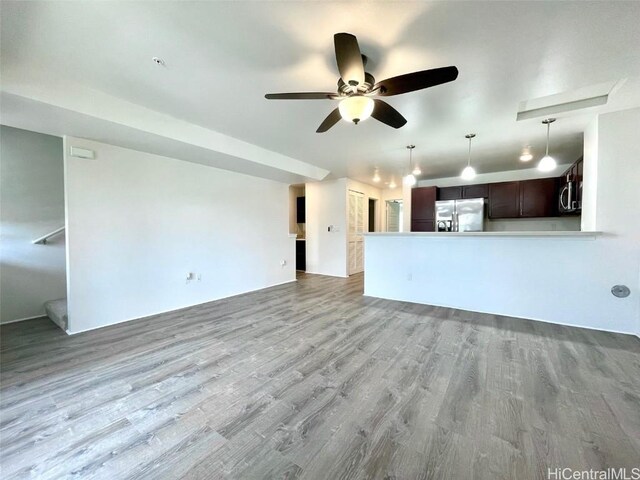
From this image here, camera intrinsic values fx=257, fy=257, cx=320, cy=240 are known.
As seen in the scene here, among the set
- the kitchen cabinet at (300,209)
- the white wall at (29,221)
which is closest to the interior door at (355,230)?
the kitchen cabinet at (300,209)

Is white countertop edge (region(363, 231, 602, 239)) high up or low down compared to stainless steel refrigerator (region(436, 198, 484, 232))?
down

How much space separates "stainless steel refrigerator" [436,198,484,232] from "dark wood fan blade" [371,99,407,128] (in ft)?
13.6

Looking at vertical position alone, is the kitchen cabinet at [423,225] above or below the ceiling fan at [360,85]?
below

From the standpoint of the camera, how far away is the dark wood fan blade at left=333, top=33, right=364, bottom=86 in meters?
1.48

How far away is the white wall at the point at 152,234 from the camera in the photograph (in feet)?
10.2

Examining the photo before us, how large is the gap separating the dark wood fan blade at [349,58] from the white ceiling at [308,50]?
26cm

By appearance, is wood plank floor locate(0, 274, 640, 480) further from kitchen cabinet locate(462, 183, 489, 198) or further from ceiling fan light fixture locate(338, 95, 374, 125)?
kitchen cabinet locate(462, 183, 489, 198)

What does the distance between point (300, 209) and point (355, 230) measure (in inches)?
80.9

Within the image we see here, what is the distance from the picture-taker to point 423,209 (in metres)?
6.34

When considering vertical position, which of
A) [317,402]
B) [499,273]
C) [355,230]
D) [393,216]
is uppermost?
[393,216]

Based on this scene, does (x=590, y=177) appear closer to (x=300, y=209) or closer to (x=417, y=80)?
(x=417, y=80)

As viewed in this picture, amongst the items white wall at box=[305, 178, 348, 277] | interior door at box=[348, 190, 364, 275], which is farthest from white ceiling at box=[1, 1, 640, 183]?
interior door at box=[348, 190, 364, 275]

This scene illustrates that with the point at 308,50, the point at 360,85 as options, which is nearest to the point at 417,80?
the point at 360,85

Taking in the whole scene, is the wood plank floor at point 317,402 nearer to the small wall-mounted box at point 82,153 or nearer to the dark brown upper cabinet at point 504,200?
the small wall-mounted box at point 82,153
